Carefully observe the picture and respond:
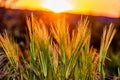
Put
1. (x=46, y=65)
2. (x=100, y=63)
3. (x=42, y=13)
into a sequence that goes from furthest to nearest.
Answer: (x=42, y=13) < (x=100, y=63) < (x=46, y=65)

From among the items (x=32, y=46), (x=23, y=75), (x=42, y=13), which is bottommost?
(x=42, y=13)

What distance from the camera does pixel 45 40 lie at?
1682 millimetres

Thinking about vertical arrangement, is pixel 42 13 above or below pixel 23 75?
below

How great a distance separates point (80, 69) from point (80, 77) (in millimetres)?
26

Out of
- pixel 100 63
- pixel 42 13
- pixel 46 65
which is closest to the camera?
pixel 46 65

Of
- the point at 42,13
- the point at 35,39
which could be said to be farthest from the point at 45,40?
the point at 42,13

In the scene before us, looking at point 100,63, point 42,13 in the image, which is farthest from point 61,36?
point 42,13

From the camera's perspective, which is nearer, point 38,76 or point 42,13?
point 38,76

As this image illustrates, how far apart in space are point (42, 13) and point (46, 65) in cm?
482

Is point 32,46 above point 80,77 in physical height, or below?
above

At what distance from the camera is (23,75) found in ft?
5.71

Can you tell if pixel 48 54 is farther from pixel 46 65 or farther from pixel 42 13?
pixel 42 13

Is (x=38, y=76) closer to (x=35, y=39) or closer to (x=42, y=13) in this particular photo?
(x=35, y=39)

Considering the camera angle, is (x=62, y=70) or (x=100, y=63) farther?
(x=100, y=63)
